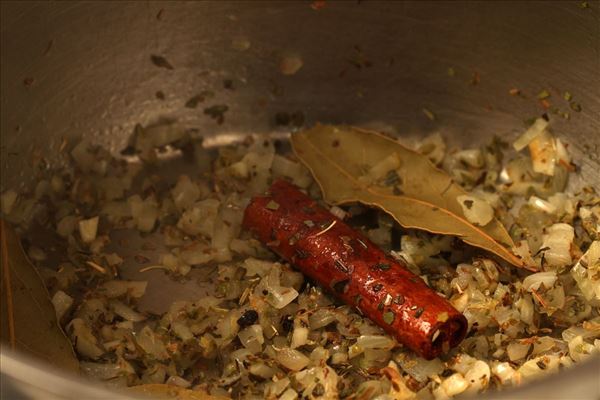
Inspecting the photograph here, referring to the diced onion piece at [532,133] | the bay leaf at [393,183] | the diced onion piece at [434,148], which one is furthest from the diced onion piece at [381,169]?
the diced onion piece at [532,133]

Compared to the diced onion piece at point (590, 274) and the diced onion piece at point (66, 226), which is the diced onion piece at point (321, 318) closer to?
the diced onion piece at point (590, 274)

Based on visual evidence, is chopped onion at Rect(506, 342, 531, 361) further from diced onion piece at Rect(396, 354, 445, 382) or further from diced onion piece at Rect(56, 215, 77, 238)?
diced onion piece at Rect(56, 215, 77, 238)

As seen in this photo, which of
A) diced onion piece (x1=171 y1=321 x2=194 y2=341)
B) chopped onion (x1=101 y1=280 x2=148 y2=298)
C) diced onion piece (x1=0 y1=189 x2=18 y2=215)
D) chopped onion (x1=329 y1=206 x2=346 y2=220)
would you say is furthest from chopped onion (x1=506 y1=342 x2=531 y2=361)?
diced onion piece (x1=0 y1=189 x2=18 y2=215)

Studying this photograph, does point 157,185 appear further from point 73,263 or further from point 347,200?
point 347,200

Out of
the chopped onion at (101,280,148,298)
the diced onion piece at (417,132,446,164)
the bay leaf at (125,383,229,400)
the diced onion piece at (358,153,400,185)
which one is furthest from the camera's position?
the diced onion piece at (417,132,446,164)

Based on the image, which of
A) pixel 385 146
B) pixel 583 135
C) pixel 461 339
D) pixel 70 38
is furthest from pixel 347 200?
pixel 70 38

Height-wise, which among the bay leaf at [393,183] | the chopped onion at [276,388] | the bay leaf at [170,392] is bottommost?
the chopped onion at [276,388]
